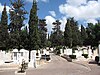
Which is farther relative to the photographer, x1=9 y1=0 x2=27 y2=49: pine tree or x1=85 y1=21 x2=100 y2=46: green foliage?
x1=85 y1=21 x2=100 y2=46: green foliage

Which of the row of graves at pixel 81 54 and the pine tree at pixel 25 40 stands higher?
the pine tree at pixel 25 40

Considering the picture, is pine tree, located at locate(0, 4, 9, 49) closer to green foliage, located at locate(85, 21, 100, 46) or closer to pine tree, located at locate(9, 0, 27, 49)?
pine tree, located at locate(9, 0, 27, 49)

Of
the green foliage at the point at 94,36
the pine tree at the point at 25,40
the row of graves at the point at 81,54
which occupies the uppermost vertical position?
the green foliage at the point at 94,36

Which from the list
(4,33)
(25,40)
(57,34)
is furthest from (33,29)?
(57,34)

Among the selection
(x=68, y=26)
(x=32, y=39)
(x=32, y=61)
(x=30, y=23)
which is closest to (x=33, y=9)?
(x=30, y=23)

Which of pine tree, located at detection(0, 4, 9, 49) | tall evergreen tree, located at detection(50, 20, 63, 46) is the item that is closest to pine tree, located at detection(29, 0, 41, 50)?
pine tree, located at detection(0, 4, 9, 49)

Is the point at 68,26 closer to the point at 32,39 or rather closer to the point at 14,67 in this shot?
the point at 32,39

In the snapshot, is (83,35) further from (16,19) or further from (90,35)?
(16,19)

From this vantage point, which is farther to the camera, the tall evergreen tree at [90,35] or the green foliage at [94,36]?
the tall evergreen tree at [90,35]

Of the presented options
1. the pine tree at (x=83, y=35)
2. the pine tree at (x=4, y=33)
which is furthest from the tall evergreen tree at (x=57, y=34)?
the pine tree at (x=4, y=33)

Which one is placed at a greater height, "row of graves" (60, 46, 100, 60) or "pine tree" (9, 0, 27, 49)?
"pine tree" (9, 0, 27, 49)

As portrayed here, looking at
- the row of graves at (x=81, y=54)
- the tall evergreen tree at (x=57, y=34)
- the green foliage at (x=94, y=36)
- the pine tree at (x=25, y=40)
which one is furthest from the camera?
the tall evergreen tree at (x=57, y=34)

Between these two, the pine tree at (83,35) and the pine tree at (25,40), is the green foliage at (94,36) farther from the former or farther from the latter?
the pine tree at (25,40)

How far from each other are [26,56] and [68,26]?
40402 millimetres
